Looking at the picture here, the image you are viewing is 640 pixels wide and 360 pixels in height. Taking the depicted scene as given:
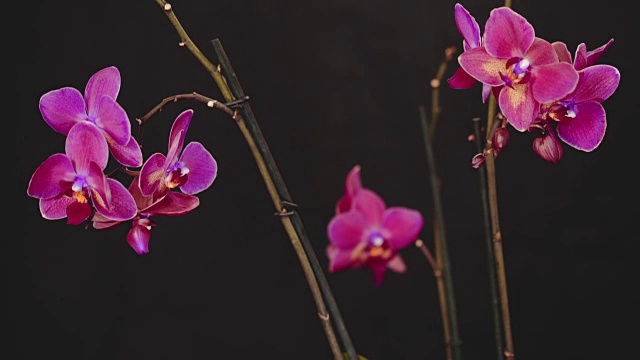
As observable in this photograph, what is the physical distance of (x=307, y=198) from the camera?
5.16 feet

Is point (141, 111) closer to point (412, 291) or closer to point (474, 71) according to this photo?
point (412, 291)

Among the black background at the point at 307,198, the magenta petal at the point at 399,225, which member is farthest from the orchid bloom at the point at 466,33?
the black background at the point at 307,198

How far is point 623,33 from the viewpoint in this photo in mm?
1548

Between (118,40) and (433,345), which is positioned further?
(433,345)

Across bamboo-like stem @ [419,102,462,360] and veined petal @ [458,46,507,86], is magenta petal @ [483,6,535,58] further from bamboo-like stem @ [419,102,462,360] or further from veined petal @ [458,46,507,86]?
bamboo-like stem @ [419,102,462,360]

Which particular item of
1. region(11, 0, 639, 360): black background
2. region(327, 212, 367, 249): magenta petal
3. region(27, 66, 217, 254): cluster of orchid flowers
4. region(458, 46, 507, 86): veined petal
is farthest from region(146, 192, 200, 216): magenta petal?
region(11, 0, 639, 360): black background

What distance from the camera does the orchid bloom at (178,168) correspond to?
59 centimetres

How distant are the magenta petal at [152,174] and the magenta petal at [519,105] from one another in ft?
0.81

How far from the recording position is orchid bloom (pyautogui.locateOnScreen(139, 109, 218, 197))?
1.93ft

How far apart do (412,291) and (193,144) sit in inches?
41.8

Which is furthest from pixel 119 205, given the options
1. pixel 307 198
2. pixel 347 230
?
pixel 307 198

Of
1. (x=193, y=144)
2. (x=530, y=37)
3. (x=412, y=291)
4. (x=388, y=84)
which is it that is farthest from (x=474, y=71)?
(x=412, y=291)

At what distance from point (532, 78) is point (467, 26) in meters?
0.06

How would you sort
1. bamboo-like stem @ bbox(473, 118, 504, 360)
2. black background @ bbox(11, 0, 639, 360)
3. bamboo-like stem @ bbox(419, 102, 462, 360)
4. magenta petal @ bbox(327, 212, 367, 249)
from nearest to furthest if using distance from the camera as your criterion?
magenta petal @ bbox(327, 212, 367, 249), bamboo-like stem @ bbox(473, 118, 504, 360), bamboo-like stem @ bbox(419, 102, 462, 360), black background @ bbox(11, 0, 639, 360)
